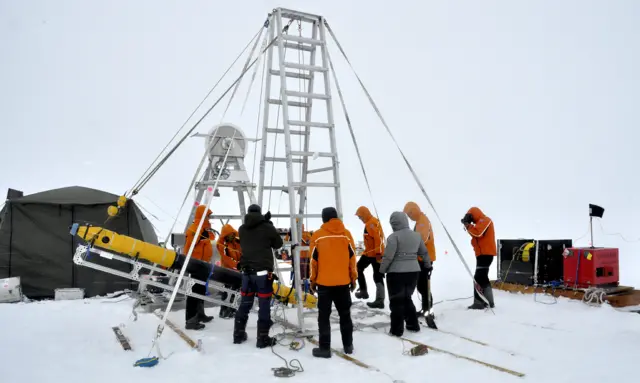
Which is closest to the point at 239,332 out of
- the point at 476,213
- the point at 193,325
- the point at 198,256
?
the point at 193,325

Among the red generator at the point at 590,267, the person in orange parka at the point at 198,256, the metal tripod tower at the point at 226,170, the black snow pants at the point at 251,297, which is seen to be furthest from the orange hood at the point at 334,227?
the red generator at the point at 590,267

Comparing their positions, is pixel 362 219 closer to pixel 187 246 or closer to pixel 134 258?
pixel 187 246

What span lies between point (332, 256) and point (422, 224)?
2.40m

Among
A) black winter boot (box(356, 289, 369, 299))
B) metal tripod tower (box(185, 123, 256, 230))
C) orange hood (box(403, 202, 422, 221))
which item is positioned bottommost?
black winter boot (box(356, 289, 369, 299))

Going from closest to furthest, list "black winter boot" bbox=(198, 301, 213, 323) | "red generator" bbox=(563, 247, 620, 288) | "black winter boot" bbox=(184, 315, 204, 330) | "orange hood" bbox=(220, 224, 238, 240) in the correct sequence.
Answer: "black winter boot" bbox=(184, 315, 204, 330)
"black winter boot" bbox=(198, 301, 213, 323)
"orange hood" bbox=(220, 224, 238, 240)
"red generator" bbox=(563, 247, 620, 288)

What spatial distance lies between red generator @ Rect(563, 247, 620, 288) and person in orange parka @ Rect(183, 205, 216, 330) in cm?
660

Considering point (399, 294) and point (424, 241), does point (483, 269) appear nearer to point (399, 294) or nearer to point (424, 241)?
point (424, 241)

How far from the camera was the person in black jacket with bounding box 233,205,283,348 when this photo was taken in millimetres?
5984

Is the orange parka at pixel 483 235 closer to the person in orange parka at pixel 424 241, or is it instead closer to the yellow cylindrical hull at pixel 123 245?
the person in orange parka at pixel 424 241

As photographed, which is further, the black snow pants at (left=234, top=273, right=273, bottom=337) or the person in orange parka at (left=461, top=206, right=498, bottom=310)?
the person in orange parka at (left=461, top=206, right=498, bottom=310)

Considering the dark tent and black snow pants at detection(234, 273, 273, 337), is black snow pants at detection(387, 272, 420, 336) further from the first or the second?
the dark tent

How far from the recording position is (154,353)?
218 inches

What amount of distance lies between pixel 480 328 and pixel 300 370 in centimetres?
314

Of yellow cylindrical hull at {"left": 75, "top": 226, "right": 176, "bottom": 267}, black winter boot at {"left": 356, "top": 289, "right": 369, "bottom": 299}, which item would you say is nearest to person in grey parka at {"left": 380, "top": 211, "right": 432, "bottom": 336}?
black winter boot at {"left": 356, "top": 289, "right": 369, "bottom": 299}
